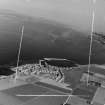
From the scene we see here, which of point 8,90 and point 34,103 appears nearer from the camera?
point 34,103

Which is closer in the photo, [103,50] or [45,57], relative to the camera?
[45,57]

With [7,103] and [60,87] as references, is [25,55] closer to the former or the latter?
[60,87]

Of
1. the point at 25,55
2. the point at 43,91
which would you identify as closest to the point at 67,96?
the point at 43,91

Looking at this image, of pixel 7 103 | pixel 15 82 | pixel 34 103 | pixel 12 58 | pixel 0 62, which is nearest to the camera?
pixel 7 103

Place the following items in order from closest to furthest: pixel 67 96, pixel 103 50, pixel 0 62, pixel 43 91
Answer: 1. pixel 67 96
2. pixel 43 91
3. pixel 0 62
4. pixel 103 50

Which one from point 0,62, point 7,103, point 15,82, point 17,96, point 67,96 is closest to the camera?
point 7,103

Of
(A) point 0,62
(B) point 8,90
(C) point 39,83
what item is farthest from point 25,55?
(B) point 8,90

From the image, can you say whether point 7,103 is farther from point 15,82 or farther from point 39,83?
point 39,83

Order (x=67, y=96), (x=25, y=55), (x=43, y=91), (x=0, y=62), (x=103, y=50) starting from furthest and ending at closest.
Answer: (x=103, y=50) < (x=25, y=55) < (x=0, y=62) < (x=43, y=91) < (x=67, y=96)
